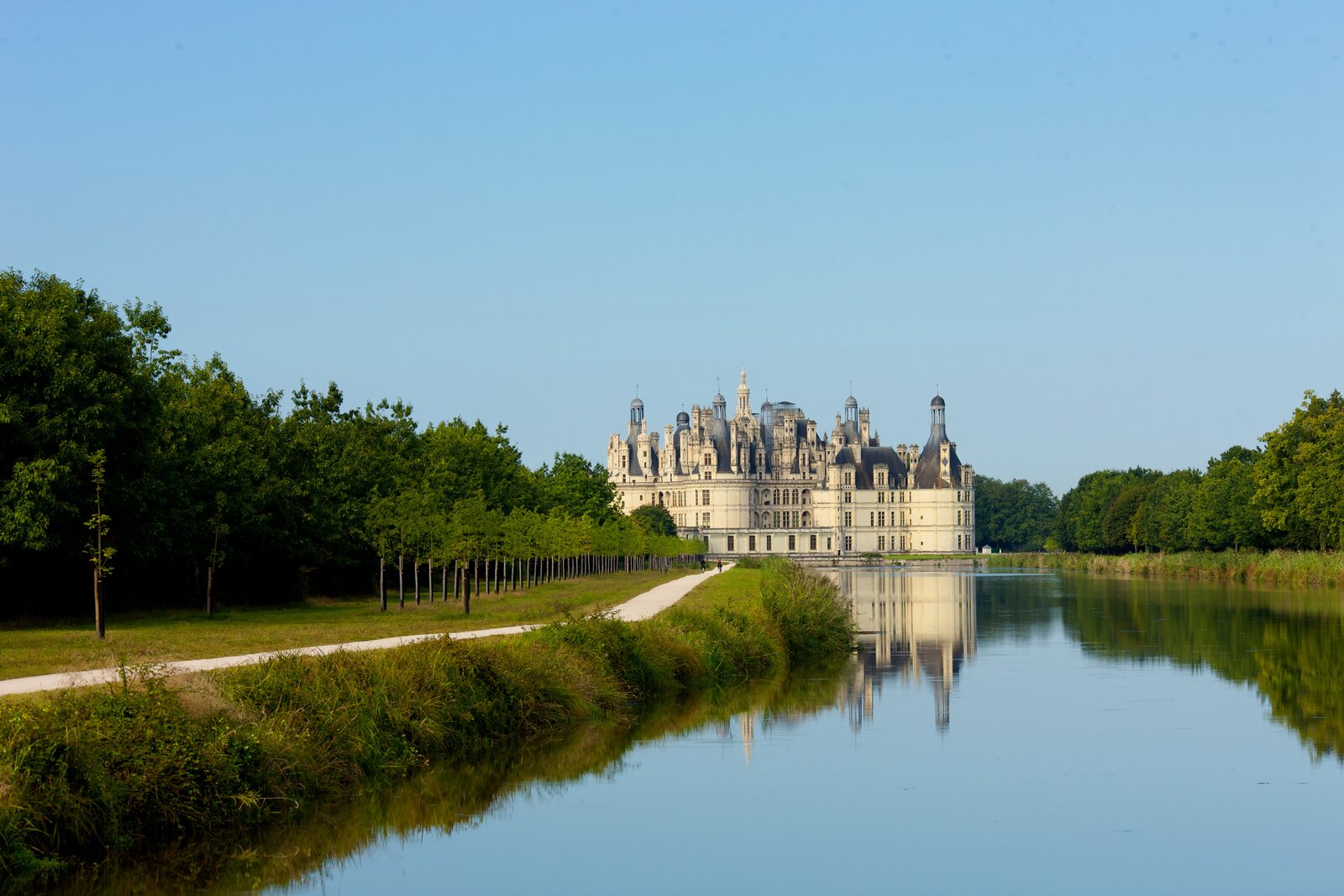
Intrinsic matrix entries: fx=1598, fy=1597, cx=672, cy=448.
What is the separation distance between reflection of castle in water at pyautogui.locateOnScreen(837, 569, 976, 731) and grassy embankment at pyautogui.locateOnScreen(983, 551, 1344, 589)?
38.4ft

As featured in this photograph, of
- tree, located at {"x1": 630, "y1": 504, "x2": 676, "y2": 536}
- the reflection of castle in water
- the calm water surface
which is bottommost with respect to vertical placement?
the calm water surface

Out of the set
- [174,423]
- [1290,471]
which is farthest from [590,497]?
[174,423]

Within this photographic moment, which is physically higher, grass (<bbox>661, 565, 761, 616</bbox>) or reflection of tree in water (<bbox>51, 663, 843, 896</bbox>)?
grass (<bbox>661, 565, 761, 616</bbox>)

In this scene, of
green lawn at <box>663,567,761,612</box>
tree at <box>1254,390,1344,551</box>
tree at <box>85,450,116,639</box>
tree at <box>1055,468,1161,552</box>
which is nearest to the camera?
tree at <box>85,450,116,639</box>

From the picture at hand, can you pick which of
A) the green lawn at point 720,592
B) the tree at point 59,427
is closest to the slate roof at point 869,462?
the green lawn at point 720,592

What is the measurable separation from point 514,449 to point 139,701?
192 feet

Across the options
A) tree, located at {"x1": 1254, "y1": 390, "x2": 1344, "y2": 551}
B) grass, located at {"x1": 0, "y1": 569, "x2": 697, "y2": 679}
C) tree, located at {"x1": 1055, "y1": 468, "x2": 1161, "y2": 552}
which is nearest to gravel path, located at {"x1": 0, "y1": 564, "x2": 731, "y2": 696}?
grass, located at {"x1": 0, "y1": 569, "x2": 697, "y2": 679}

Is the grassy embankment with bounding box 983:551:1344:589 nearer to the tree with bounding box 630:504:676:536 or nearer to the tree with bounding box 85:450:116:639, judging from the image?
the tree with bounding box 630:504:676:536

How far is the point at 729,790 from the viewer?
704 inches

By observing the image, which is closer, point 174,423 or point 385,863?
point 385,863

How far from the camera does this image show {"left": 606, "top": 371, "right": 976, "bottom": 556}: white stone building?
170 meters

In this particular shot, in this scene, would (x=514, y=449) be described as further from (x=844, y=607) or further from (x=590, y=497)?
(x=844, y=607)

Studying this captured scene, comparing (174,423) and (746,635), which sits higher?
(174,423)

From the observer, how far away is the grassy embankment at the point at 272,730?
12945 millimetres
